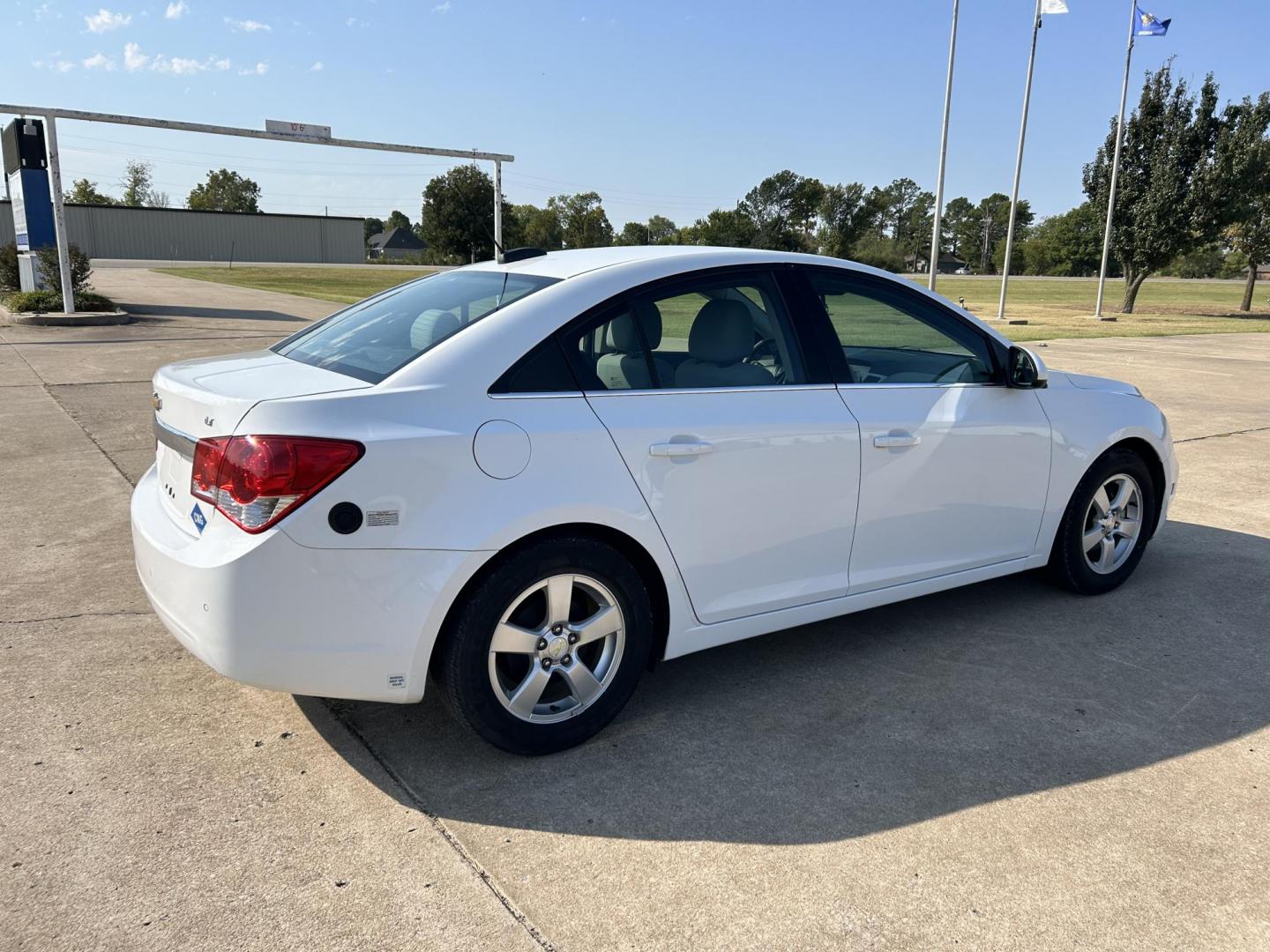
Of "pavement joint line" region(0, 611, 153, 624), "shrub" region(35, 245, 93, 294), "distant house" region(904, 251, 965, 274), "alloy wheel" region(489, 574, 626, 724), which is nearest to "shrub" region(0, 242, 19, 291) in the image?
"shrub" region(35, 245, 93, 294)

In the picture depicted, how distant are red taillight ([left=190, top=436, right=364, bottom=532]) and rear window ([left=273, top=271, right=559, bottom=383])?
1.10ft

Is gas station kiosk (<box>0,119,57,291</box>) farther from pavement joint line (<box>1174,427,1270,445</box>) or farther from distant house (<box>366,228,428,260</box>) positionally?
distant house (<box>366,228,428,260</box>)

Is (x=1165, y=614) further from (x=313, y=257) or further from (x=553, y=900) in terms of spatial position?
(x=313, y=257)

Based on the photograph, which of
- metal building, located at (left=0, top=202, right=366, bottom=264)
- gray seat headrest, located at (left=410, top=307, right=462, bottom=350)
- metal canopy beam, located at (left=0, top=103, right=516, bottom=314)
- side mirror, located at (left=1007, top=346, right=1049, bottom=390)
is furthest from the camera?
metal building, located at (left=0, top=202, right=366, bottom=264)

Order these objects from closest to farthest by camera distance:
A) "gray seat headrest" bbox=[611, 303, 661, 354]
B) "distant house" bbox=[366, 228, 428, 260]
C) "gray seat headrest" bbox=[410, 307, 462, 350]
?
"gray seat headrest" bbox=[410, 307, 462, 350] < "gray seat headrest" bbox=[611, 303, 661, 354] < "distant house" bbox=[366, 228, 428, 260]

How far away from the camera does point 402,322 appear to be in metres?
3.46

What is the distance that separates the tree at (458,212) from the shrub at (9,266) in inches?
1642

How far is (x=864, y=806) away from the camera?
288 centimetres

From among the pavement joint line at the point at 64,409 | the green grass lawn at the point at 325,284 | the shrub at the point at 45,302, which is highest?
the shrub at the point at 45,302

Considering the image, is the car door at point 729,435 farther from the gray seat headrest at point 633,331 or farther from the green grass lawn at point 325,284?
the green grass lawn at point 325,284

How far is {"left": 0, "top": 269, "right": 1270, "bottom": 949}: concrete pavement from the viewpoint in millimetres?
2398

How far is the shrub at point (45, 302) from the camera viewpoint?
59.2 feet

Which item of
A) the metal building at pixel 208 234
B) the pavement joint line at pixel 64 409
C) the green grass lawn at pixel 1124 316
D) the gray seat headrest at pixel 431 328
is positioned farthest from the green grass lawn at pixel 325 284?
the metal building at pixel 208 234

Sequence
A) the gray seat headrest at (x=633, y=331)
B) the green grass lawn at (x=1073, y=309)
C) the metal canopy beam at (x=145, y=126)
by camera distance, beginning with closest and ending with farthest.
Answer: the gray seat headrest at (x=633, y=331) → the metal canopy beam at (x=145, y=126) → the green grass lawn at (x=1073, y=309)
